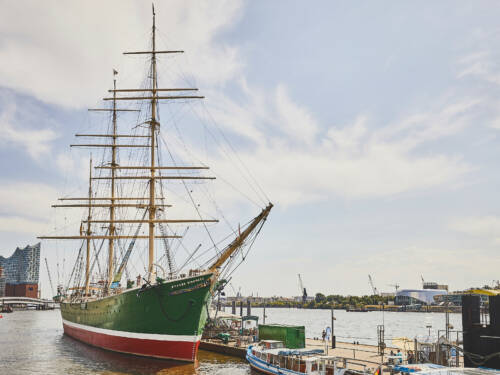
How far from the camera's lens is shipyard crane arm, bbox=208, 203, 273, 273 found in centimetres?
3562

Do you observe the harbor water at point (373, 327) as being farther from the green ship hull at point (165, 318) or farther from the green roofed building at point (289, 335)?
the green ship hull at point (165, 318)

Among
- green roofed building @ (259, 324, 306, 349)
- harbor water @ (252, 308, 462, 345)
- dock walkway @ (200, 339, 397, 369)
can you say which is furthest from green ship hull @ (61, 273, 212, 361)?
harbor water @ (252, 308, 462, 345)

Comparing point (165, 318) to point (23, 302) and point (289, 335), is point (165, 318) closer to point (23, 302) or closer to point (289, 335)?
point (289, 335)

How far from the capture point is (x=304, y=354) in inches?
1144

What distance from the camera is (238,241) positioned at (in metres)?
36.5

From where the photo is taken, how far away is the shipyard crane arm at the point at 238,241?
35.6 metres

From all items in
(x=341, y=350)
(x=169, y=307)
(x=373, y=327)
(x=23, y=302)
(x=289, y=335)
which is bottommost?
(x=23, y=302)

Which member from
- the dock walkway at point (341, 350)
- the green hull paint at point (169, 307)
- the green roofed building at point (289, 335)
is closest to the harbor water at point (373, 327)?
the dock walkway at point (341, 350)

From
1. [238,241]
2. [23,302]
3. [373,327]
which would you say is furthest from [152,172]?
[23,302]

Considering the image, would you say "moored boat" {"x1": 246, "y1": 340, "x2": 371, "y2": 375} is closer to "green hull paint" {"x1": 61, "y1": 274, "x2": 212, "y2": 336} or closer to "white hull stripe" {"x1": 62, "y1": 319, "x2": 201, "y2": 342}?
"white hull stripe" {"x1": 62, "y1": 319, "x2": 201, "y2": 342}

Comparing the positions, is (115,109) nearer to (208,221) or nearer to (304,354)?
(208,221)

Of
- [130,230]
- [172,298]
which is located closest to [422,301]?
[130,230]

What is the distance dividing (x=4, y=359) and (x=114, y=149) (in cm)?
3010

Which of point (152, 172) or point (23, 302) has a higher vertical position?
point (152, 172)
